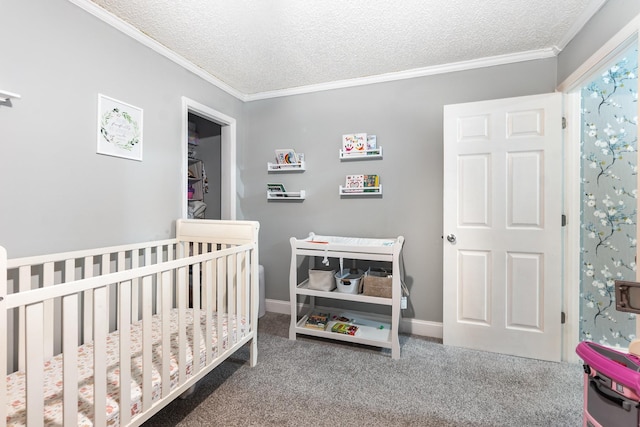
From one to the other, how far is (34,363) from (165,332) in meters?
0.45

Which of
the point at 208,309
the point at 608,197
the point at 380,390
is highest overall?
the point at 608,197

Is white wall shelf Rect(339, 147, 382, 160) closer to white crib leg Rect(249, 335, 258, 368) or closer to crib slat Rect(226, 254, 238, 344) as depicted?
crib slat Rect(226, 254, 238, 344)

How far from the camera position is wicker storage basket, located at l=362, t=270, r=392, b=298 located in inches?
81.0

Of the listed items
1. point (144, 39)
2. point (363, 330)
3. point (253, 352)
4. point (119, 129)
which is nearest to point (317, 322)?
point (363, 330)

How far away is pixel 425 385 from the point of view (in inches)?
67.3

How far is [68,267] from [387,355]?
207 cm

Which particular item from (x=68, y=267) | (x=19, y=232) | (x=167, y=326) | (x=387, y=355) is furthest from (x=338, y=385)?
(x=19, y=232)

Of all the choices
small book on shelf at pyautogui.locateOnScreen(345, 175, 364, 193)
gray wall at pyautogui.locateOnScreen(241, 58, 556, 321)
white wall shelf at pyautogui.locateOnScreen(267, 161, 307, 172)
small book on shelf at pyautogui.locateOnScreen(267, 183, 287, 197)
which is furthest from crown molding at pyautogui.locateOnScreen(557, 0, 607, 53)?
small book on shelf at pyautogui.locateOnScreen(267, 183, 287, 197)

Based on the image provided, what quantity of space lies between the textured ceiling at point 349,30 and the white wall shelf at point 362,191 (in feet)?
3.35

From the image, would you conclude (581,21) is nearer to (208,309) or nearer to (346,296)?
(346,296)

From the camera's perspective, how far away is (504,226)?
6.73ft

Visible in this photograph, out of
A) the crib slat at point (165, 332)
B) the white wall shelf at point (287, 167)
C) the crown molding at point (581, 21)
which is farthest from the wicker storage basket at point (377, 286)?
the crown molding at point (581, 21)

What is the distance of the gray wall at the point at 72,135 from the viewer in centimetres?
135

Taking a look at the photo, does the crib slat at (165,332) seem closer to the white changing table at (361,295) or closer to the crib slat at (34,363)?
the crib slat at (34,363)
